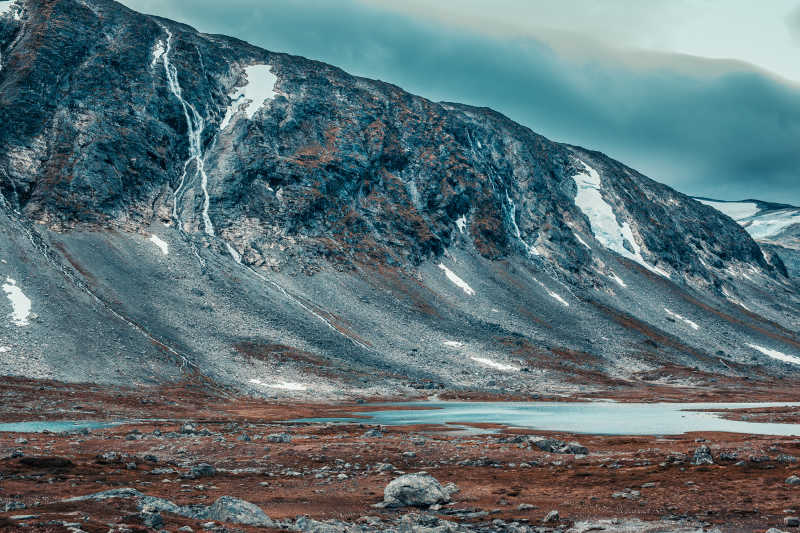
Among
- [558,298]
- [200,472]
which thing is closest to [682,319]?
[558,298]

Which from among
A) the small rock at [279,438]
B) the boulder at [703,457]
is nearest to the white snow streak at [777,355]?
the boulder at [703,457]

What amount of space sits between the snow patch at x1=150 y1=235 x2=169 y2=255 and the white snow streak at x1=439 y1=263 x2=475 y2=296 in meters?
71.3

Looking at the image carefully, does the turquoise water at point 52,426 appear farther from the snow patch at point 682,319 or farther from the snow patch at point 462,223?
the snow patch at point 682,319

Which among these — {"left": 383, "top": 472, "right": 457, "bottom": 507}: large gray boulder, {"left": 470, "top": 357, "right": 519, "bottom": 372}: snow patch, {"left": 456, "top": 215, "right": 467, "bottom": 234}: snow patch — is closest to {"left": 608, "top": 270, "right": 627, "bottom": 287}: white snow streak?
{"left": 456, "top": 215, "right": 467, "bottom": 234}: snow patch

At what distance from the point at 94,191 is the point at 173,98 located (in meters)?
44.6

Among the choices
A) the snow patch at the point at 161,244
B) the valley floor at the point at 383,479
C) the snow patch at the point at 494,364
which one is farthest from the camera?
the snow patch at the point at 161,244

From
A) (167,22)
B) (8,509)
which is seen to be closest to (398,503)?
(8,509)

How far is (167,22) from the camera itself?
7830 inches

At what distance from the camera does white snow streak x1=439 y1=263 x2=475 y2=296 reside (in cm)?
15788

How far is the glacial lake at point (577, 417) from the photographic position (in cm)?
6406

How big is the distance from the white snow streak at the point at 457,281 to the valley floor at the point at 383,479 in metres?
105

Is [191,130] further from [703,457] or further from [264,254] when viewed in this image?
[703,457]

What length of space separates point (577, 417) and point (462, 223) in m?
115

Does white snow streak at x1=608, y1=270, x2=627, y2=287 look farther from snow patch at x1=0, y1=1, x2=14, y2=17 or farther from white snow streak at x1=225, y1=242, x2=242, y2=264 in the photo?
snow patch at x1=0, y1=1, x2=14, y2=17
